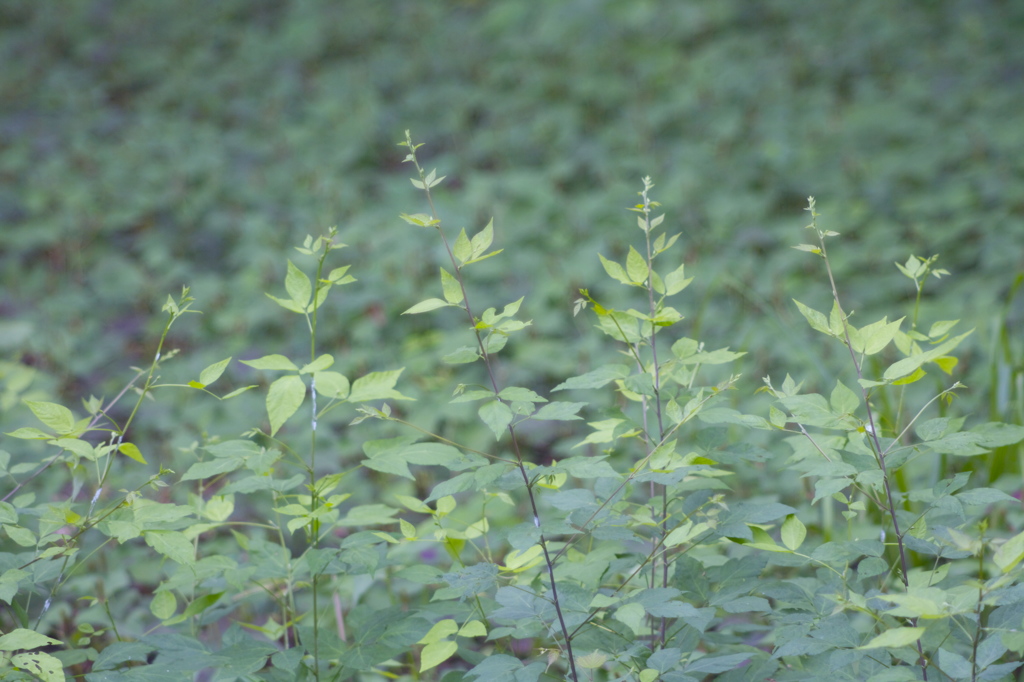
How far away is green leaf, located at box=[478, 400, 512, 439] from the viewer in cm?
89

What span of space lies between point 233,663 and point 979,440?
3.47ft

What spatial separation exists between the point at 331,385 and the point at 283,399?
0.09 m

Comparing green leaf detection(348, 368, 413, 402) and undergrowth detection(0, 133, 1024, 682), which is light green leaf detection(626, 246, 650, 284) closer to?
undergrowth detection(0, 133, 1024, 682)

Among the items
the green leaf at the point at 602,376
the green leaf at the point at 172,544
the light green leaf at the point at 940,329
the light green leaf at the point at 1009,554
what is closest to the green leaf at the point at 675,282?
the green leaf at the point at 602,376

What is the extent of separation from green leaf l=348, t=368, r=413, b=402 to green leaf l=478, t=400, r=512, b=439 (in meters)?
0.16

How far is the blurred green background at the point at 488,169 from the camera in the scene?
3027mm

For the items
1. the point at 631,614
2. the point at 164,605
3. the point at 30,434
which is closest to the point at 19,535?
the point at 30,434

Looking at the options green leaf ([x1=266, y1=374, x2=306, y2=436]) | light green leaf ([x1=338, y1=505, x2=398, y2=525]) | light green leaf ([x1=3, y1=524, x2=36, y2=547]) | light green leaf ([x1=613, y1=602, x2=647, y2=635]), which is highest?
green leaf ([x1=266, y1=374, x2=306, y2=436])

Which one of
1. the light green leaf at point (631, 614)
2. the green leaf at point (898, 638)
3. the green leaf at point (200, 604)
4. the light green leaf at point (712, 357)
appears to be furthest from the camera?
the green leaf at point (200, 604)

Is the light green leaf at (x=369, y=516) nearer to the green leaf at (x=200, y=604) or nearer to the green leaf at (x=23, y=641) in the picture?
the green leaf at (x=200, y=604)

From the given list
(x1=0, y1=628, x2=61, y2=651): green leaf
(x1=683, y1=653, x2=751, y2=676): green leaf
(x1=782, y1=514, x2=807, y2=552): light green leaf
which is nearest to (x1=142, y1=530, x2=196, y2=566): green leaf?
(x1=0, y1=628, x2=61, y2=651): green leaf

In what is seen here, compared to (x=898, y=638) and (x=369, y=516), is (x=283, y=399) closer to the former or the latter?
(x=369, y=516)

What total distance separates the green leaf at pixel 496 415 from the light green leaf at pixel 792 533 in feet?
1.33

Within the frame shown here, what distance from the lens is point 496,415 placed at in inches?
35.9
